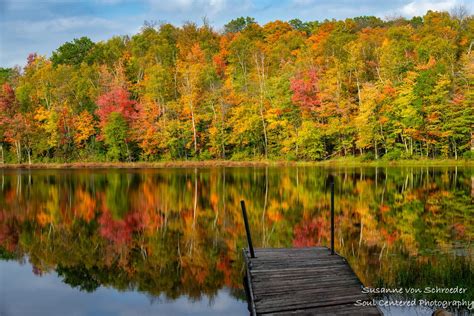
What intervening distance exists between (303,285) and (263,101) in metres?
45.5

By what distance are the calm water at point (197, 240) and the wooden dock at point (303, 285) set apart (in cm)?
95

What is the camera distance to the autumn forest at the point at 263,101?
4425 centimetres

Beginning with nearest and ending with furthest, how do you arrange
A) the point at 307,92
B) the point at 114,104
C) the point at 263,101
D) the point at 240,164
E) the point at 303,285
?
the point at 303,285 → the point at 240,164 → the point at 307,92 → the point at 263,101 → the point at 114,104

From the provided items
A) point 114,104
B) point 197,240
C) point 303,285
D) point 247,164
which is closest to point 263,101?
point 247,164

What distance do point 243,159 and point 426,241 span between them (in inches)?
1545

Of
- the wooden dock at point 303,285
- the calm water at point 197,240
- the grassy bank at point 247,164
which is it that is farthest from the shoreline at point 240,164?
the wooden dock at point 303,285

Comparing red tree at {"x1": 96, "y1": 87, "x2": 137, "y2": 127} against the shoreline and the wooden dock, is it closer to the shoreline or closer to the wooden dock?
the shoreline

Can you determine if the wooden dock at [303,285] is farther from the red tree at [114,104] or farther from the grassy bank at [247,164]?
the red tree at [114,104]

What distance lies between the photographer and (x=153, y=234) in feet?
53.1

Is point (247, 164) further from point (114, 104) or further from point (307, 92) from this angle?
point (114, 104)

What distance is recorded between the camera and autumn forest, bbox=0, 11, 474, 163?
44.2m

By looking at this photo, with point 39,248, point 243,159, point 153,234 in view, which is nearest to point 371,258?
point 153,234

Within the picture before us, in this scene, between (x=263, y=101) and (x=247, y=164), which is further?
(x=263, y=101)

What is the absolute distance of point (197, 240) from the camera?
49.3ft
